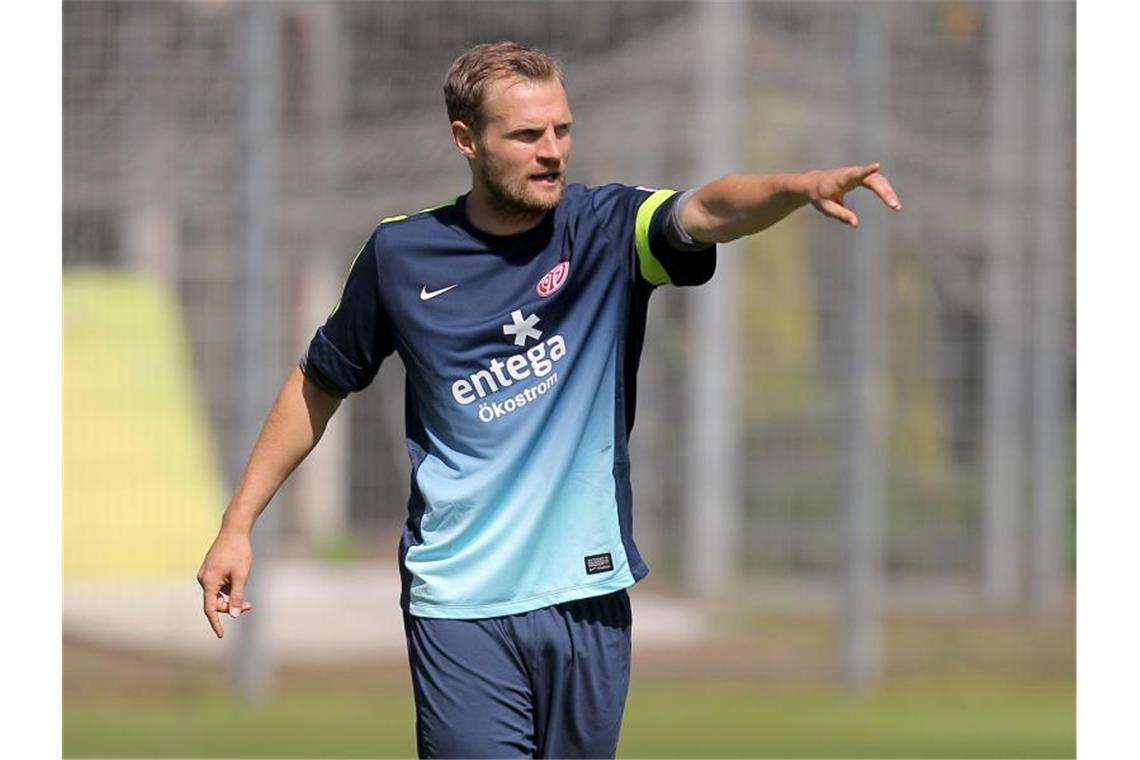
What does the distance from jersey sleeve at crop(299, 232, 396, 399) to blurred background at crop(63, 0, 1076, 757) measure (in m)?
5.79

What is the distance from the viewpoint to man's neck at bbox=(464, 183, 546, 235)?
14.6ft

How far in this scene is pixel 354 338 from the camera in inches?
182

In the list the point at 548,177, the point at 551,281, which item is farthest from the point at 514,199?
the point at 551,281

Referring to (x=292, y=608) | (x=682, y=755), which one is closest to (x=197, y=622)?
(x=292, y=608)

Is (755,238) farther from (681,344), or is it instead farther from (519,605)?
(519,605)

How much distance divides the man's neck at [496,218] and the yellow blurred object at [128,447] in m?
6.53

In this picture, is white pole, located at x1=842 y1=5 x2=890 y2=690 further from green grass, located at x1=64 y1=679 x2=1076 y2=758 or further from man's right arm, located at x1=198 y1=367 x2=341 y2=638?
man's right arm, located at x1=198 y1=367 x2=341 y2=638

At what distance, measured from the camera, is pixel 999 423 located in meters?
11.5

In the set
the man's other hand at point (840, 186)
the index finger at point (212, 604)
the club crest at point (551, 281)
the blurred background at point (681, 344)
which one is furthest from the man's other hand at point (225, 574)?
the blurred background at point (681, 344)

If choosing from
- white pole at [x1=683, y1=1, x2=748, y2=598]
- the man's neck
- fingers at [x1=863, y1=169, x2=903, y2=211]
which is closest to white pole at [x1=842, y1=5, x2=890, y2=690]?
white pole at [x1=683, y1=1, x2=748, y2=598]

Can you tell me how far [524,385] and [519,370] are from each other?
3 centimetres

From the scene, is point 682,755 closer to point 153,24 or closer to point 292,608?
point 292,608
